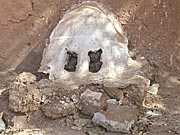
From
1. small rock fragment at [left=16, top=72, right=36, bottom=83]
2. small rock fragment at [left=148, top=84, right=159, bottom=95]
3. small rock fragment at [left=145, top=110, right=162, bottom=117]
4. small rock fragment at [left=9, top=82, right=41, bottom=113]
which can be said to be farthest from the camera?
small rock fragment at [left=148, top=84, right=159, bottom=95]

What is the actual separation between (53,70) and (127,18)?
1.24 metres

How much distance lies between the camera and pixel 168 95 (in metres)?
5.16

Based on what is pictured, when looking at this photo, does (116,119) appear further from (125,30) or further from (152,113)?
(125,30)

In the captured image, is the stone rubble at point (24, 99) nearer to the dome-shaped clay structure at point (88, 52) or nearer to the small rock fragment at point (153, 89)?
the dome-shaped clay structure at point (88, 52)

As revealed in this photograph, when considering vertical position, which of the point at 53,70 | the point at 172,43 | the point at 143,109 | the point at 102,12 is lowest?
the point at 143,109

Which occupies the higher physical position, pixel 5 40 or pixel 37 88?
pixel 5 40

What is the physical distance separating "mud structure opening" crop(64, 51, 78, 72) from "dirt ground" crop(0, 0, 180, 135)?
58 centimetres

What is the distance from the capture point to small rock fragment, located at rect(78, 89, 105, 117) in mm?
4480

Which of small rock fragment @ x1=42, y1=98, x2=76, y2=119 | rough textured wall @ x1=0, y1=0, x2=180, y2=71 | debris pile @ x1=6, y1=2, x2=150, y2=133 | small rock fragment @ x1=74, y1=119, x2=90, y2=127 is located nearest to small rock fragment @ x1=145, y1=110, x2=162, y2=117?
debris pile @ x1=6, y1=2, x2=150, y2=133

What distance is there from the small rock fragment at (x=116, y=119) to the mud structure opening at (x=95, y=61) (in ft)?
2.89

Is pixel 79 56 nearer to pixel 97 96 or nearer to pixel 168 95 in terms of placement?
pixel 97 96

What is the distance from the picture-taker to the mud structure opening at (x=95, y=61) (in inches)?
206

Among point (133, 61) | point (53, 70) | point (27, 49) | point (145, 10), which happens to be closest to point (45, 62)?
point (53, 70)

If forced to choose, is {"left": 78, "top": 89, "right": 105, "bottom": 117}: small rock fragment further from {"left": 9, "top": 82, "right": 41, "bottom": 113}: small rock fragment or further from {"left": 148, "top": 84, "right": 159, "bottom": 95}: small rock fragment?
{"left": 148, "top": 84, "right": 159, "bottom": 95}: small rock fragment
